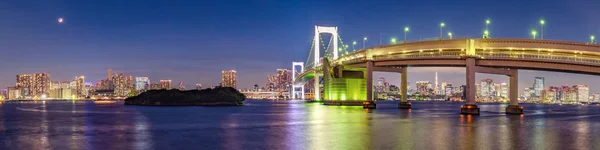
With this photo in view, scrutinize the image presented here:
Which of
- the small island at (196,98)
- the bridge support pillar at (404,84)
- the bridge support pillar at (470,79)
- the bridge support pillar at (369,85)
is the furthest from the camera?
the small island at (196,98)

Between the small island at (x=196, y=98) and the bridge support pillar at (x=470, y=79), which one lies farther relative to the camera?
the small island at (x=196, y=98)

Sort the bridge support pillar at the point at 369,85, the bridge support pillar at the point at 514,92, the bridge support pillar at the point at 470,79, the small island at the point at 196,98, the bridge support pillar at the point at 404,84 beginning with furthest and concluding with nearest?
the small island at the point at 196,98 → the bridge support pillar at the point at 404,84 → the bridge support pillar at the point at 369,85 → the bridge support pillar at the point at 514,92 → the bridge support pillar at the point at 470,79

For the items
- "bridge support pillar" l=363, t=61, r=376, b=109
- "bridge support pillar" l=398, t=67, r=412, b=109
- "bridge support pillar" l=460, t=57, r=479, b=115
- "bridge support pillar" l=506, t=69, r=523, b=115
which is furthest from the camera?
"bridge support pillar" l=398, t=67, r=412, b=109

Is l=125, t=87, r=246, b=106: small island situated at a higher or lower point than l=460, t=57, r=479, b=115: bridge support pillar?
lower

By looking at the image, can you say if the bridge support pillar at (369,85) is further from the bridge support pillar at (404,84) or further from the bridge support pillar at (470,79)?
the bridge support pillar at (470,79)

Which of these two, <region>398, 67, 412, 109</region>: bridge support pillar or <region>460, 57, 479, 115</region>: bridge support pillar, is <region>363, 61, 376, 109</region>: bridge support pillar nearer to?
<region>398, 67, 412, 109</region>: bridge support pillar

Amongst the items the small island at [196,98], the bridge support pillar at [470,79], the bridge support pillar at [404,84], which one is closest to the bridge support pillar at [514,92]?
the bridge support pillar at [470,79]

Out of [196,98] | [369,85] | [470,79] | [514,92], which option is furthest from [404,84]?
[196,98]

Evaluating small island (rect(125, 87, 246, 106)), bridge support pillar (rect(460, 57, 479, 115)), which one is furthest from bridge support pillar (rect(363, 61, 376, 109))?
small island (rect(125, 87, 246, 106))

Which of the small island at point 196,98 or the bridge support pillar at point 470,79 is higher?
the bridge support pillar at point 470,79

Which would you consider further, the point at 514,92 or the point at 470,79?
the point at 514,92

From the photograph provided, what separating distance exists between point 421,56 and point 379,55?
12.6 meters

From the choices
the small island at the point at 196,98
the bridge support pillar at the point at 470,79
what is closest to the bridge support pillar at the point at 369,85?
the bridge support pillar at the point at 470,79

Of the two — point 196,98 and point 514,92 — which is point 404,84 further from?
point 196,98
